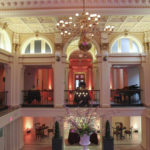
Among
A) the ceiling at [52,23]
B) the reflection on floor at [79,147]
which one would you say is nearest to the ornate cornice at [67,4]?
the ceiling at [52,23]

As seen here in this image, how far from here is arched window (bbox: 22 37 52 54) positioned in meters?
10.2

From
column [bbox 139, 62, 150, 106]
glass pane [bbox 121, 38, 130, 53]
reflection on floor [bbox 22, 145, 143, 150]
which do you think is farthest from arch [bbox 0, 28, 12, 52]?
column [bbox 139, 62, 150, 106]

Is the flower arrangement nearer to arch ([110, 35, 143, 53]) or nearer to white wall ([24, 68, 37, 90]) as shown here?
arch ([110, 35, 143, 53])

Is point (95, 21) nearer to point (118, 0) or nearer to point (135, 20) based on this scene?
point (118, 0)

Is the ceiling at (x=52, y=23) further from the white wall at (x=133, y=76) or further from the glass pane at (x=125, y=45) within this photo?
the white wall at (x=133, y=76)

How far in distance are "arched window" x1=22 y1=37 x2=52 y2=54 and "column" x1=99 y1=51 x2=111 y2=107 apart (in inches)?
143

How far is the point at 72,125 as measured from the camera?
3219mm

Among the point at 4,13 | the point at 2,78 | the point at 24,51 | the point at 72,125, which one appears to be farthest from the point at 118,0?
the point at 2,78

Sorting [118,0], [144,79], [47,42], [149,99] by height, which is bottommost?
[149,99]

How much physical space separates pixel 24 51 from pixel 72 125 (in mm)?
8250

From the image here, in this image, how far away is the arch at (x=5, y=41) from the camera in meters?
8.80

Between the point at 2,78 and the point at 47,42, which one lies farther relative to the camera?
the point at 2,78

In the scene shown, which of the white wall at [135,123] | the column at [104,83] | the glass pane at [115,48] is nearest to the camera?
the column at [104,83]

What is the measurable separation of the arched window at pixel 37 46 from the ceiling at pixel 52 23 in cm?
73
